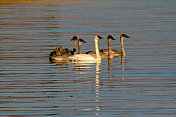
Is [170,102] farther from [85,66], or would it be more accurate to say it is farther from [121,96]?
[85,66]

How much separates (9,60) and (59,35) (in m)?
12.0

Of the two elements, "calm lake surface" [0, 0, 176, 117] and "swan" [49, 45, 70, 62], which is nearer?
"calm lake surface" [0, 0, 176, 117]

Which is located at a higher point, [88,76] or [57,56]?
[57,56]

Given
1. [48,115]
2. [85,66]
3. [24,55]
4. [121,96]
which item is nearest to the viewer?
[48,115]

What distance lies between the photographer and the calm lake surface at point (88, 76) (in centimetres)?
1545

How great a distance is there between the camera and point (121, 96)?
17000 millimetres

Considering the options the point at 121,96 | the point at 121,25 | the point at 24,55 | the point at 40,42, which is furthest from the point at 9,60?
the point at 121,25

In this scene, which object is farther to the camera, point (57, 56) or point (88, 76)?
point (57, 56)

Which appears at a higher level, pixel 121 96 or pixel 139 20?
pixel 139 20

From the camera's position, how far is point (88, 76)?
21688 mm

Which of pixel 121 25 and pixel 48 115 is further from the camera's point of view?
pixel 121 25

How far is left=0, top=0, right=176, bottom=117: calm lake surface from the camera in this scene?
15.5 metres

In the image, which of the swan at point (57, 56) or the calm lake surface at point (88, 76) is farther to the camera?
the swan at point (57, 56)

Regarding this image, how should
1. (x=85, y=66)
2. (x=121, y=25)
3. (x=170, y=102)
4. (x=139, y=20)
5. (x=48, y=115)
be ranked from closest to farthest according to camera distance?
(x=48, y=115), (x=170, y=102), (x=85, y=66), (x=121, y=25), (x=139, y=20)
